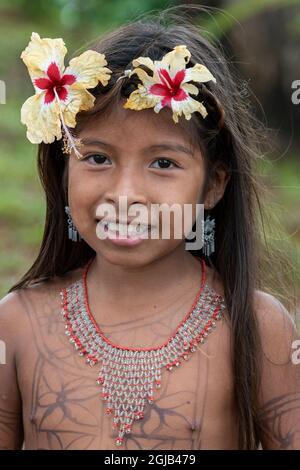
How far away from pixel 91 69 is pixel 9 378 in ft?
3.23

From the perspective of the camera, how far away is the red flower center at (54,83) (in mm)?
2668

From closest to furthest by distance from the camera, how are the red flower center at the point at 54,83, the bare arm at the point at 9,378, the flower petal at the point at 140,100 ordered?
1. the flower petal at the point at 140,100
2. the red flower center at the point at 54,83
3. the bare arm at the point at 9,378

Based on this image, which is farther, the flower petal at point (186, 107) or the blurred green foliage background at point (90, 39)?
the blurred green foliage background at point (90, 39)

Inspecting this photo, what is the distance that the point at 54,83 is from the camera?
2.70 meters

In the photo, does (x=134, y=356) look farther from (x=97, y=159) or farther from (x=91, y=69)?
(x=91, y=69)

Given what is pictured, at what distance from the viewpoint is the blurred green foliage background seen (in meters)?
5.88

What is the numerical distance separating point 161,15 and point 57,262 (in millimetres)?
889

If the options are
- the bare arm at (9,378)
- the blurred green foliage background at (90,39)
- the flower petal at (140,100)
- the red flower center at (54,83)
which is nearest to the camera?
the flower petal at (140,100)

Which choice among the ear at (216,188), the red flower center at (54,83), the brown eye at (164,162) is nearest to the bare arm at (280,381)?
the ear at (216,188)

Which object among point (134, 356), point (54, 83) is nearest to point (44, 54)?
point (54, 83)

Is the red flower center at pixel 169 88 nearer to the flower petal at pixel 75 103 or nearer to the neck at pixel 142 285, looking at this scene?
the flower petal at pixel 75 103
